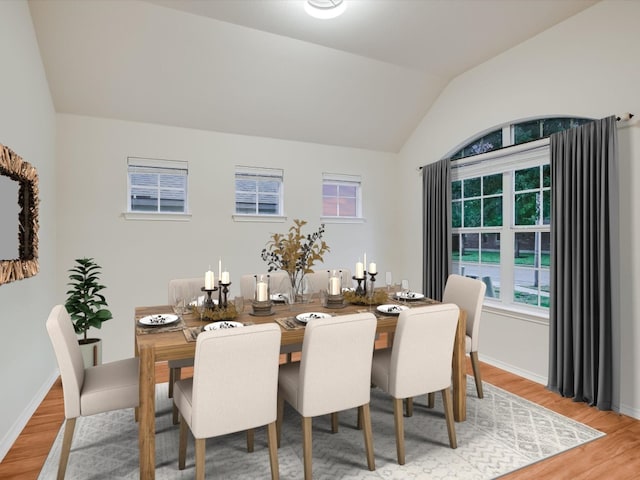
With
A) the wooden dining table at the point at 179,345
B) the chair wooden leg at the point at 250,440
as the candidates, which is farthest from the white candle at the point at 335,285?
the chair wooden leg at the point at 250,440

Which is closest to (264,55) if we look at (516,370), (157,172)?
(157,172)

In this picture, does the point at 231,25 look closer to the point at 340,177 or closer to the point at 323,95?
the point at 323,95

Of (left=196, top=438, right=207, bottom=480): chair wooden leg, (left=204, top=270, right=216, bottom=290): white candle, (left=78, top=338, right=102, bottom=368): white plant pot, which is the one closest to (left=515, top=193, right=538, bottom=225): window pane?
(left=204, top=270, right=216, bottom=290): white candle

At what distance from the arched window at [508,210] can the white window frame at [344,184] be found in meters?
1.24

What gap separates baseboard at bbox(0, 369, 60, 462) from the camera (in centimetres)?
227

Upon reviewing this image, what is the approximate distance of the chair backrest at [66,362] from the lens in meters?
1.86

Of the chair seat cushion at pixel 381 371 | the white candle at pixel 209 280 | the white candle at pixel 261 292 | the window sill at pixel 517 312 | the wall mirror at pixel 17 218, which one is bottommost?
the chair seat cushion at pixel 381 371

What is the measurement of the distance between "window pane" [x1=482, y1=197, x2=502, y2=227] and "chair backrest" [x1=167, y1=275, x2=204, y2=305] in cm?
298

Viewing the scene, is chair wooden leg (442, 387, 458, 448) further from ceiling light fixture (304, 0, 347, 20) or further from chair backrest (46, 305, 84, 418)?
ceiling light fixture (304, 0, 347, 20)

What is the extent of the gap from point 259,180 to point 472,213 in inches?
97.9

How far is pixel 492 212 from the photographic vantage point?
4.01 metres

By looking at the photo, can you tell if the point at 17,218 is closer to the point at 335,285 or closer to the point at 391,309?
the point at 335,285

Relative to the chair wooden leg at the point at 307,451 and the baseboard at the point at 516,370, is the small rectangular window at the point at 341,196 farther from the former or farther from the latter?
the chair wooden leg at the point at 307,451

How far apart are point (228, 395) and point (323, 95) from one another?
11.0 ft
